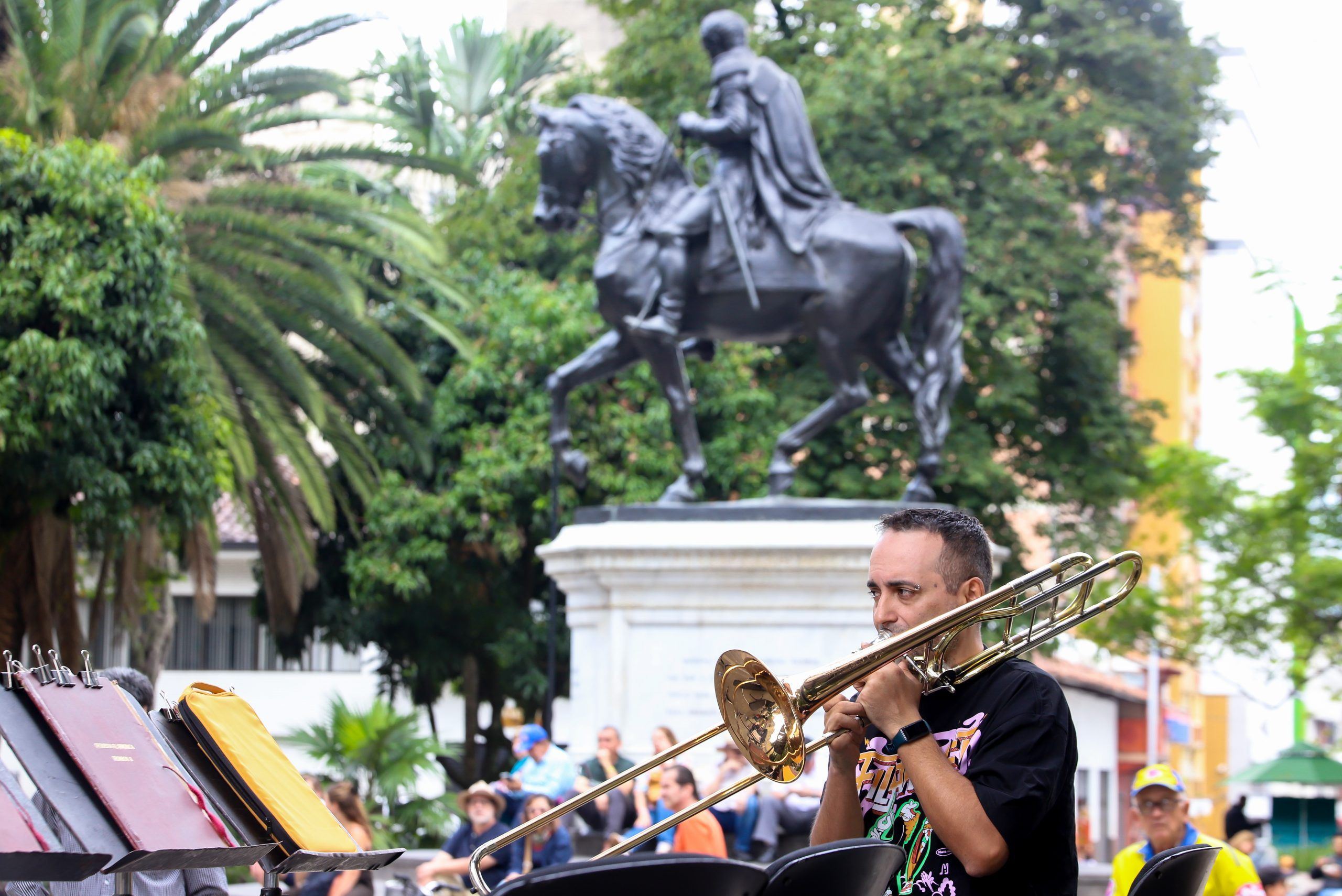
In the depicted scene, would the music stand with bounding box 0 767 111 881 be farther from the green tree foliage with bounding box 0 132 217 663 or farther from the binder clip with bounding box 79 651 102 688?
the green tree foliage with bounding box 0 132 217 663

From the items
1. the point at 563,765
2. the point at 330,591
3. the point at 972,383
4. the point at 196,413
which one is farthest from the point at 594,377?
the point at 330,591

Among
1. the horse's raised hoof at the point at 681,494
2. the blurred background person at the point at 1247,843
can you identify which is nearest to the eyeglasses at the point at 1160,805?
the blurred background person at the point at 1247,843

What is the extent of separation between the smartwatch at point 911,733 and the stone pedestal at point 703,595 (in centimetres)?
883

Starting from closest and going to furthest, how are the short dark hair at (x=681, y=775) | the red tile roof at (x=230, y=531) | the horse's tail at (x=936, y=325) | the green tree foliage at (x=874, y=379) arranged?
the short dark hair at (x=681, y=775), the horse's tail at (x=936, y=325), the green tree foliage at (x=874, y=379), the red tile roof at (x=230, y=531)

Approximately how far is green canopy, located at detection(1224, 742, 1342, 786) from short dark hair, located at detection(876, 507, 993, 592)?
26013mm

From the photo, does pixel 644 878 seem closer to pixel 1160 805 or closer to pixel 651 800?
pixel 1160 805

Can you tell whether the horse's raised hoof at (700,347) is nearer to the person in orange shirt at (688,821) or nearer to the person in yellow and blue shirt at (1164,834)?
the person in orange shirt at (688,821)

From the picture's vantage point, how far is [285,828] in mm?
3430

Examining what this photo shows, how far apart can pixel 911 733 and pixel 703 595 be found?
9359mm

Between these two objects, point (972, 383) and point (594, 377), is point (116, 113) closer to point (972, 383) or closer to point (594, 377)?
point (594, 377)

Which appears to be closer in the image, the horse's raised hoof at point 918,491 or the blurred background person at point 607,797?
the blurred background person at point 607,797

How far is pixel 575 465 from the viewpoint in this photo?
41.9ft

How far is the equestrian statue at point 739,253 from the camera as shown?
12.5m

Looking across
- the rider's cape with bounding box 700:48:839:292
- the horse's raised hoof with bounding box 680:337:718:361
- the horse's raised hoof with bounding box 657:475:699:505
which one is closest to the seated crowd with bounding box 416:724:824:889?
the horse's raised hoof with bounding box 657:475:699:505
